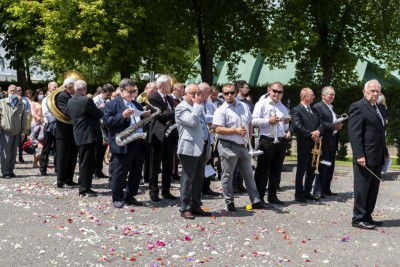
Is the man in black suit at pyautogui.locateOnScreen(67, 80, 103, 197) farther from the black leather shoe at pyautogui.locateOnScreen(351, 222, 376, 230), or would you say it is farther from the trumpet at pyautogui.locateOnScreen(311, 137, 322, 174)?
the black leather shoe at pyautogui.locateOnScreen(351, 222, 376, 230)

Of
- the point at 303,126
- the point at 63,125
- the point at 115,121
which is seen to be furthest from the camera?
the point at 63,125

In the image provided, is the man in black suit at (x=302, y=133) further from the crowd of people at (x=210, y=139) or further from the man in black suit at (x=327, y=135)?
the man in black suit at (x=327, y=135)

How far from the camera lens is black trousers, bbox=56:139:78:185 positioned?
12.0 m

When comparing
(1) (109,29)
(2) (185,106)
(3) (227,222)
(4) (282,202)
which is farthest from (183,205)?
(1) (109,29)

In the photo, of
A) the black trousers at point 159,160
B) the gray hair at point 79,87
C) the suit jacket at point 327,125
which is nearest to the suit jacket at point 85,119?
the gray hair at point 79,87

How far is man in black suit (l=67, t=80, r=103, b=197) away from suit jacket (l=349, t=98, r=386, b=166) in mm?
4526

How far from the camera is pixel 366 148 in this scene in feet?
28.7

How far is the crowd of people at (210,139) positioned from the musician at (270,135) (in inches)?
0.6

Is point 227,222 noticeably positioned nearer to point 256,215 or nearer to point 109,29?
point 256,215

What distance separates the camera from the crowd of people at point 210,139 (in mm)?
8836

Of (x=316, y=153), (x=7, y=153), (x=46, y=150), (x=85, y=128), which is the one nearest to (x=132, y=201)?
(x=85, y=128)

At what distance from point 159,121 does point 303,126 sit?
247 cm

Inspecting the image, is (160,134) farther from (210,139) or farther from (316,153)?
(316,153)

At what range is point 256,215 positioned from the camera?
31.2ft
